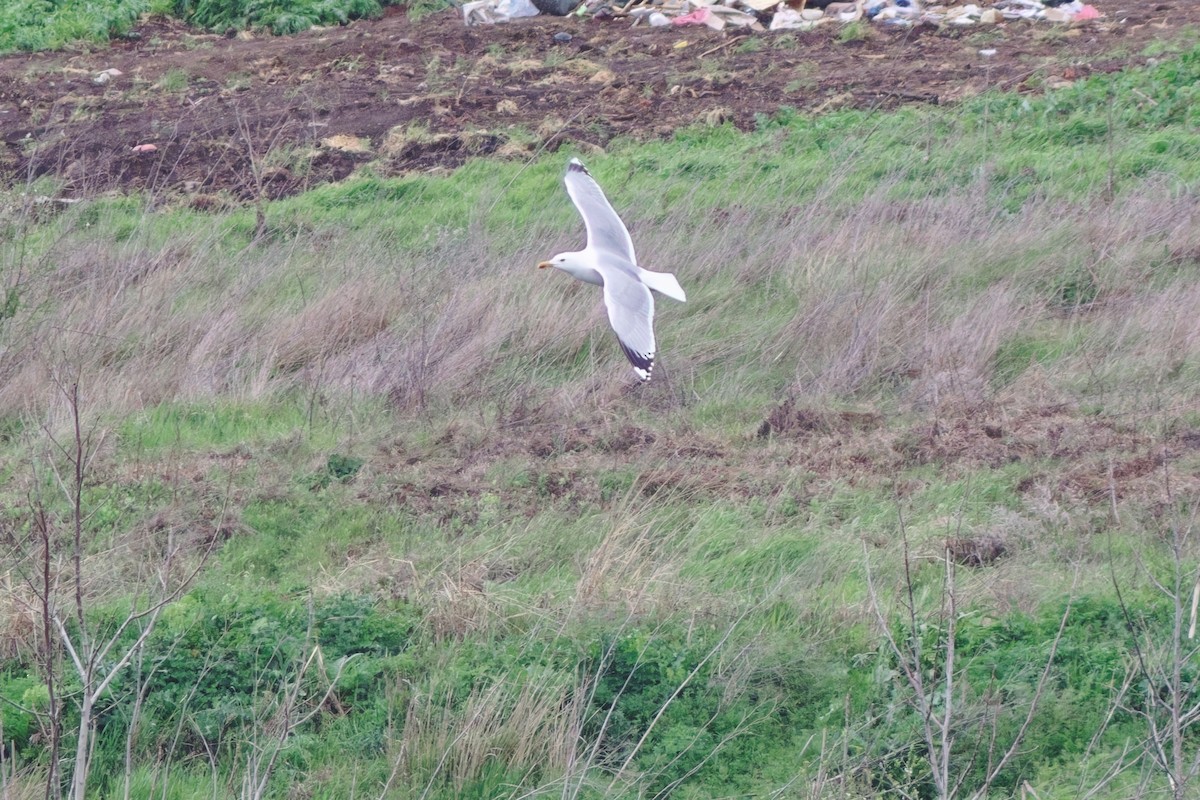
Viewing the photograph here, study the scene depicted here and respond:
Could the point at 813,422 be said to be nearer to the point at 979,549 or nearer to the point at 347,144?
the point at 979,549

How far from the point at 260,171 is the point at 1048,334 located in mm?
6521

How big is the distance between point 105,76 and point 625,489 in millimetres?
12057

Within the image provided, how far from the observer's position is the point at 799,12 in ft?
52.5

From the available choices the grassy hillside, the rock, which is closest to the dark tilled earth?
the rock

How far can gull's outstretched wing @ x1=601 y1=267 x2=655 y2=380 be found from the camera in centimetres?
587

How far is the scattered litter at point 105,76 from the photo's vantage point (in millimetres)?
15156

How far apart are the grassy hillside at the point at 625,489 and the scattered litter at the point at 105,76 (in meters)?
5.78

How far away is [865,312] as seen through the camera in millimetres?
7141

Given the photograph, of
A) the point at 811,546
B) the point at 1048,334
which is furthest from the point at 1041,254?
the point at 811,546

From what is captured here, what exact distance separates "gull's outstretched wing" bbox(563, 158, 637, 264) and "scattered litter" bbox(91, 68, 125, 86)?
976 centimetres

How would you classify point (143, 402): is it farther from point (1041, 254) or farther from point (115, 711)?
point (1041, 254)

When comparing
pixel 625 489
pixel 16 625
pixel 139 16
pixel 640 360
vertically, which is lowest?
pixel 625 489

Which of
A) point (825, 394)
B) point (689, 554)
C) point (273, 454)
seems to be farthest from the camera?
point (825, 394)

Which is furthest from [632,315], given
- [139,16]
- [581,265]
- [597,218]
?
[139,16]
